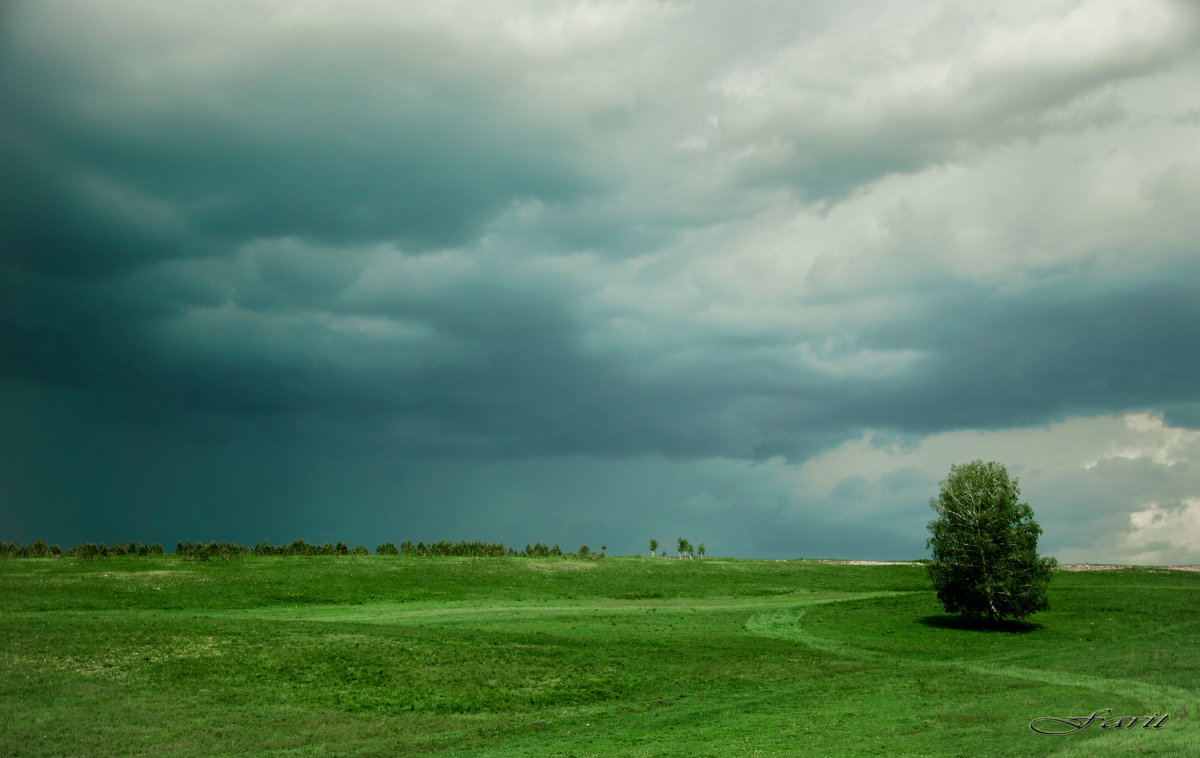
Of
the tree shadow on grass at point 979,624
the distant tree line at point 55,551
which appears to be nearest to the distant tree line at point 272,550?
the distant tree line at point 55,551

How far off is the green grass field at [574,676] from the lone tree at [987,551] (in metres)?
2.52

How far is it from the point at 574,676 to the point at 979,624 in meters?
38.5

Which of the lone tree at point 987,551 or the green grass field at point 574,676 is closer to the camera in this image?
the green grass field at point 574,676

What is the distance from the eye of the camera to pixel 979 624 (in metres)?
58.7

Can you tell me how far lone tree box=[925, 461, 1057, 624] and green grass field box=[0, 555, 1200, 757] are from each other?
8.28ft

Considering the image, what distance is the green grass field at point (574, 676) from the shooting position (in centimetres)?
2691
